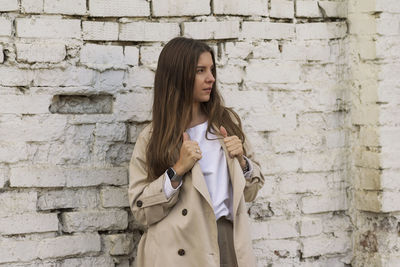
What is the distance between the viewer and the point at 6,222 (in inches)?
153

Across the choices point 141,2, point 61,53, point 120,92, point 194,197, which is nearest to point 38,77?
point 61,53

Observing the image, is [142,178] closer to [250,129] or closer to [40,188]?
[40,188]

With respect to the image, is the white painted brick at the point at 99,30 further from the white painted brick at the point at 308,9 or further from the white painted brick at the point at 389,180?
the white painted brick at the point at 389,180

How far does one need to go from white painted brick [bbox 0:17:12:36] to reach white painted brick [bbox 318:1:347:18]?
1907 millimetres

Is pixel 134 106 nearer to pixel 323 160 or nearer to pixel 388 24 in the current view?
pixel 323 160

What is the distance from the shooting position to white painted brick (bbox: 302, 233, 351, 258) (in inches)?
178

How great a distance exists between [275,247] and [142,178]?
1.23 metres

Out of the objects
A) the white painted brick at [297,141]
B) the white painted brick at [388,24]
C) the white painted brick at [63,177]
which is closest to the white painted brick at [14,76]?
the white painted brick at [63,177]

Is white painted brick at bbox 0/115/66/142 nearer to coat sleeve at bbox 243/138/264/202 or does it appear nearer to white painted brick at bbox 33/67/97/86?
white painted brick at bbox 33/67/97/86

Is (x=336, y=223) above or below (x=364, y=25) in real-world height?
below

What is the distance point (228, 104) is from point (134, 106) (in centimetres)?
57

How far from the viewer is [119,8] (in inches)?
161

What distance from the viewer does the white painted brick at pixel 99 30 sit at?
13.2 ft

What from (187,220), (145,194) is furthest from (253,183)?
(145,194)
